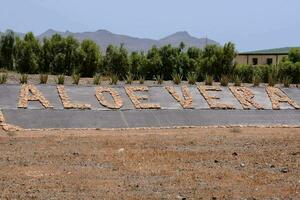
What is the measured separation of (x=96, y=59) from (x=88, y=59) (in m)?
0.42

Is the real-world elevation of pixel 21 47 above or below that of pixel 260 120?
above

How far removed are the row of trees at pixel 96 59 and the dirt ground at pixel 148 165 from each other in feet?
45.8

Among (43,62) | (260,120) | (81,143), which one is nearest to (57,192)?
(81,143)

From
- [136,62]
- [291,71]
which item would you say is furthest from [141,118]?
[291,71]

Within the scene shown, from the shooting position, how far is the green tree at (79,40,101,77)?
29.9 m

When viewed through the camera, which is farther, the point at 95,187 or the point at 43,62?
the point at 43,62

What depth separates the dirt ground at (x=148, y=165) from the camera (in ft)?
28.3

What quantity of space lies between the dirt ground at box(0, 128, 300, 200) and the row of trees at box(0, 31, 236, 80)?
550 inches

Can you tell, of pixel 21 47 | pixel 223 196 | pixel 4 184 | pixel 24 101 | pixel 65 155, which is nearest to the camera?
pixel 223 196

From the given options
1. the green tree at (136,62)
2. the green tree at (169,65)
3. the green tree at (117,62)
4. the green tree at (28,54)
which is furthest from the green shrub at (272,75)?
the green tree at (28,54)

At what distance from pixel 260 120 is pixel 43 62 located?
14462mm

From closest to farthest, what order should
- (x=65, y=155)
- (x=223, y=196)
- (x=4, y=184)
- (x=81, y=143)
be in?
(x=223, y=196)
(x=4, y=184)
(x=65, y=155)
(x=81, y=143)

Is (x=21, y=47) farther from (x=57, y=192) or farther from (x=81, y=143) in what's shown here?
(x=57, y=192)

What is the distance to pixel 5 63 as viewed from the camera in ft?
102
